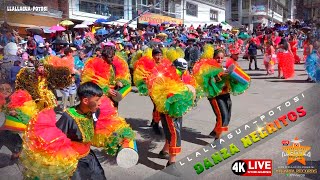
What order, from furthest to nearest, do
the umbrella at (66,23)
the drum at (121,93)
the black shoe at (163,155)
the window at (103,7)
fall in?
the umbrella at (66,23), the window at (103,7), the drum at (121,93), the black shoe at (163,155)

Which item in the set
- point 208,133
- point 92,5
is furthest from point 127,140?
point 92,5

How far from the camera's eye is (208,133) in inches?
253

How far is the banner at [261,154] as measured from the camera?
14.1 feet

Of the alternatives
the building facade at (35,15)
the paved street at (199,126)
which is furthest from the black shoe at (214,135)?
the building facade at (35,15)

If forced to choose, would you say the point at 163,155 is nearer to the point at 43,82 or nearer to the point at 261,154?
the point at 261,154

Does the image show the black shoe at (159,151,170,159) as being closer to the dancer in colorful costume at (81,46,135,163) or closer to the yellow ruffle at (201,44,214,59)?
the dancer in colorful costume at (81,46,135,163)

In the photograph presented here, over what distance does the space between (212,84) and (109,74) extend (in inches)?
63.9

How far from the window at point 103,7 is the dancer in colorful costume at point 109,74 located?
5.45 metres

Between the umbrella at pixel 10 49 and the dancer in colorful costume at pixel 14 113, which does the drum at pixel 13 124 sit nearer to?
the dancer in colorful costume at pixel 14 113

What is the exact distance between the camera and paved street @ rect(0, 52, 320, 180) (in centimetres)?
482

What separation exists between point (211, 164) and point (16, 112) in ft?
8.48

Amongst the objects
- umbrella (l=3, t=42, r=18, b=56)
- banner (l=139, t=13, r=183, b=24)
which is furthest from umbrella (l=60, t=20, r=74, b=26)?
banner (l=139, t=13, r=183, b=24)

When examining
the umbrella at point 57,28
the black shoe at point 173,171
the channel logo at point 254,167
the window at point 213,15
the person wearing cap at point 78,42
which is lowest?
the black shoe at point 173,171

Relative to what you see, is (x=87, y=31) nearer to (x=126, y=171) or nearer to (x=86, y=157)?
(x=126, y=171)
